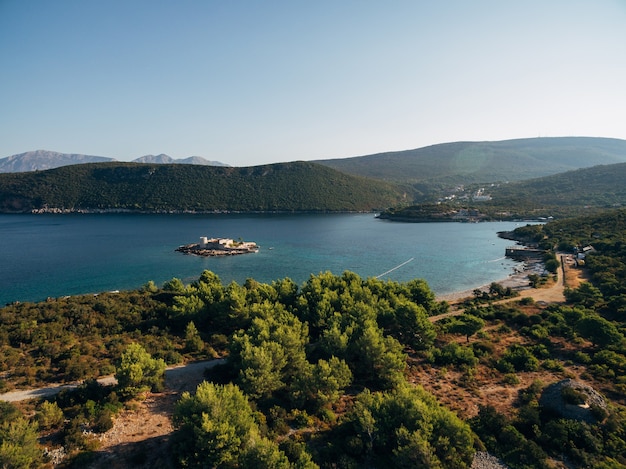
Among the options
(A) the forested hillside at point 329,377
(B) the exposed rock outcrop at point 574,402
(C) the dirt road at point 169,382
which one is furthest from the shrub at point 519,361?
(C) the dirt road at point 169,382

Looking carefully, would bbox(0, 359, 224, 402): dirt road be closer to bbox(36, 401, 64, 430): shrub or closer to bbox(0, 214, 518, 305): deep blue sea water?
A: bbox(36, 401, 64, 430): shrub

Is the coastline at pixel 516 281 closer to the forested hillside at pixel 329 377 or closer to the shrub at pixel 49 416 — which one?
the forested hillside at pixel 329 377

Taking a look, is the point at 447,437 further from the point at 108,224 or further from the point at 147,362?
the point at 108,224

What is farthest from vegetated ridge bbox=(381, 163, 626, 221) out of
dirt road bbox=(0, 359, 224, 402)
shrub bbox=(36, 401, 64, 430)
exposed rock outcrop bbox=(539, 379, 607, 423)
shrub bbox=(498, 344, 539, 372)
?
shrub bbox=(36, 401, 64, 430)

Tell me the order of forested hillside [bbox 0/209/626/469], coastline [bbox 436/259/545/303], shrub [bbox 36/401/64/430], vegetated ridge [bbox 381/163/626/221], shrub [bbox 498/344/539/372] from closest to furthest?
forested hillside [bbox 0/209/626/469] < shrub [bbox 36/401/64/430] < shrub [bbox 498/344/539/372] < coastline [bbox 436/259/545/303] < vegetated ridge [bbox 381/163/626/221]

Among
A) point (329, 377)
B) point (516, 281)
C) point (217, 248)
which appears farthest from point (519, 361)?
point (217, 248)

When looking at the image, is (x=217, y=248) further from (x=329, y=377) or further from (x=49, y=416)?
(x=329, y=377)
